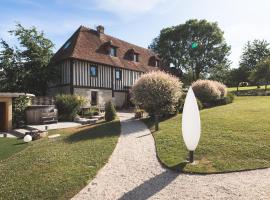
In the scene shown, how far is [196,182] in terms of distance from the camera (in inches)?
247

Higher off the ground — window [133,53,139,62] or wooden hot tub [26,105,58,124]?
window [133,53,139,62]

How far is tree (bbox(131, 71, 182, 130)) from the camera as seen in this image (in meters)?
13.8

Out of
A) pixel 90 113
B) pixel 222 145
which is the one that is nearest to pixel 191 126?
pixel 222 145

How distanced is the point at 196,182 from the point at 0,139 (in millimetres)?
9447

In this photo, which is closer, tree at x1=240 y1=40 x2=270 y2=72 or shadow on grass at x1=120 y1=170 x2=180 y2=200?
shadow on grass at x1=120 y1=170 x2=180 y2=200

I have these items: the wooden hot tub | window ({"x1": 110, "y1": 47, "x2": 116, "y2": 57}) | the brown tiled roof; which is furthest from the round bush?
the wooden hot tub

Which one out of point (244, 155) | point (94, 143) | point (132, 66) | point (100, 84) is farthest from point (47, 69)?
point (244, 155)

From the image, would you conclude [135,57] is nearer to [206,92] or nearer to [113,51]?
[113,51]

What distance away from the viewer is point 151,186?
20.3 feet

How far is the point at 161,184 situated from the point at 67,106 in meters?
12.7

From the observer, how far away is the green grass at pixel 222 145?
729 cm

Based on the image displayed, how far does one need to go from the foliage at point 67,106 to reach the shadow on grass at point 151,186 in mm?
11805

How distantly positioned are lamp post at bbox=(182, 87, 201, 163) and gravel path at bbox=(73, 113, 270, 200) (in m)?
1.09

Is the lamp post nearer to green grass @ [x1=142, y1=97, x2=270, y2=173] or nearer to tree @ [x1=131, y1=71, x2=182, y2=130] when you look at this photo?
green grass @ [x1=142, y1=97, x2=270, y2=173]
